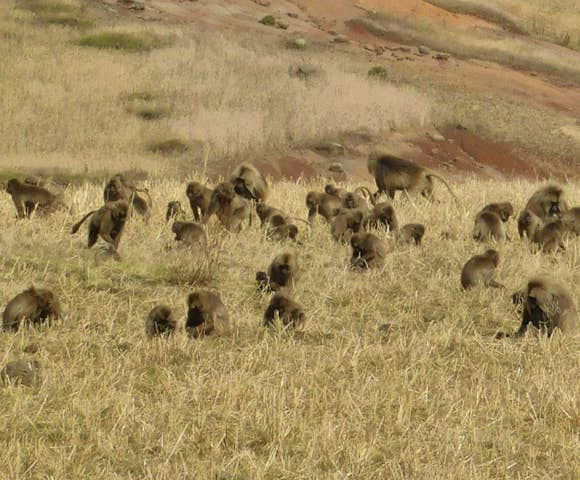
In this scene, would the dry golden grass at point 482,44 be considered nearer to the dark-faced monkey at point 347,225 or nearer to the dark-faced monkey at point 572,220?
the dark-faced monkey at point 572,220

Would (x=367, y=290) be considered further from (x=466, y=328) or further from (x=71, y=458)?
(x=71, y=458)

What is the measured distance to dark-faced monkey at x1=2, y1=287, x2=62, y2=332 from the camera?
7355 millimetres

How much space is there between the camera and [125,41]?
99.3 ft

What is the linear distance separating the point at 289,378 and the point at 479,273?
2985mm

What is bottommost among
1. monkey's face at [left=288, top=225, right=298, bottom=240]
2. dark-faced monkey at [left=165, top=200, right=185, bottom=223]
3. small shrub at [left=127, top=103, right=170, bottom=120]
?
small shrub at [left=127, top=103, right=170, bottom=120]

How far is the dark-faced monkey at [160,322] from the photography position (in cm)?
740

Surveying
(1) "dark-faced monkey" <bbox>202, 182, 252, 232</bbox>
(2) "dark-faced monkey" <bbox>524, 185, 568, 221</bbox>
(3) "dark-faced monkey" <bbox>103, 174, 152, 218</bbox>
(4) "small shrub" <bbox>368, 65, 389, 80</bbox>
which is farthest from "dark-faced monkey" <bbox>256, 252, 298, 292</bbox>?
(4) "small shrub" <bbox>368, 65, 389, 80</bbox>

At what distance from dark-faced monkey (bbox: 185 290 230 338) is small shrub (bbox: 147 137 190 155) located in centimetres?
1587

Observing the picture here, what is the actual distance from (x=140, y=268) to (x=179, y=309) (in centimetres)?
107

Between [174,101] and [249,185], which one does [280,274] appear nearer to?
[249,185]

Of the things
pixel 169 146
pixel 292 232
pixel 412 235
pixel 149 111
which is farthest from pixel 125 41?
pixel 412 235

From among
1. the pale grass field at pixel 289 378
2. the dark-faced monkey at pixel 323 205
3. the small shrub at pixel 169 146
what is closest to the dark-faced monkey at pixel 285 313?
the pale grass field at pixel 289 378

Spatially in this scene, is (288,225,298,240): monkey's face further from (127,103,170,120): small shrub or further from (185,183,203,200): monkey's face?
(127,103,170,120): small shrub

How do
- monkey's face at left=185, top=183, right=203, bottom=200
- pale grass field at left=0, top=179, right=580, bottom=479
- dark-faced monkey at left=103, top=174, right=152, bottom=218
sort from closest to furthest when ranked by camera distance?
pale grass field at left=0, top=179, right=580, bottom=479 → dark-faced monkey at left=103, top=174, right=152, bottom=218 → monkey's face at left=185, top=183, right=203, bottom=200
